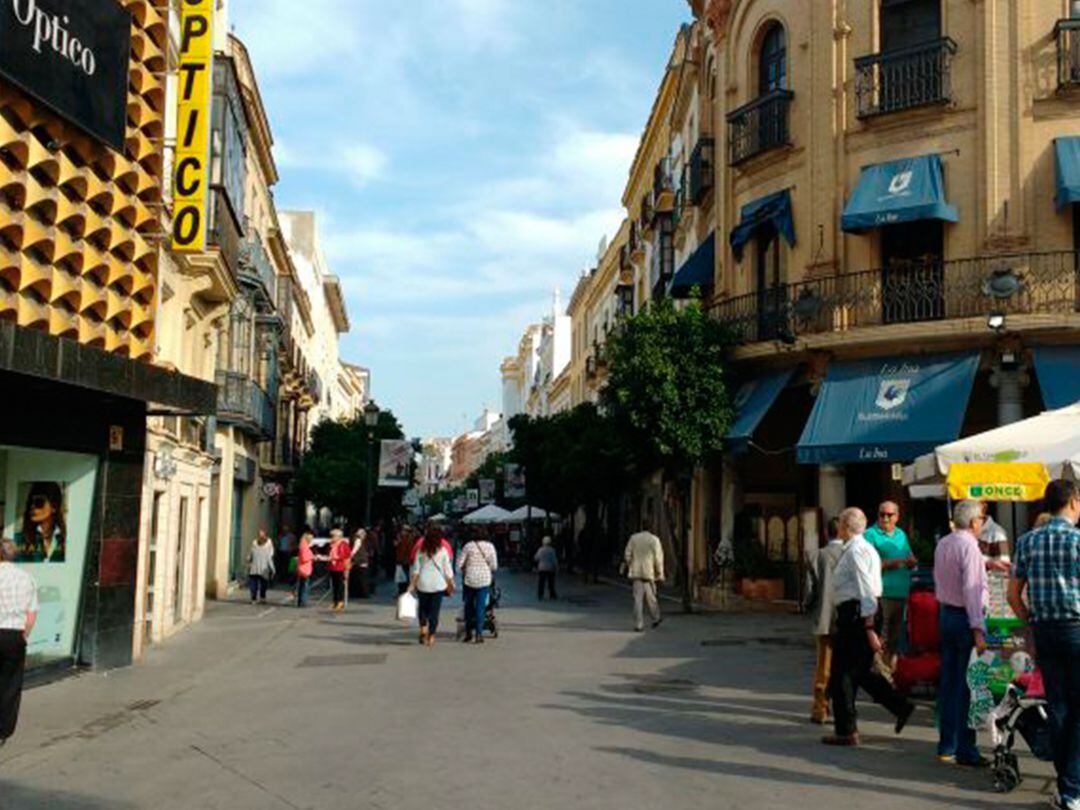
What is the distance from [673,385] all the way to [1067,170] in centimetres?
760

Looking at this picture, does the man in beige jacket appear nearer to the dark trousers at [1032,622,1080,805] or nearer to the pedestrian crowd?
the pedestrian crowd

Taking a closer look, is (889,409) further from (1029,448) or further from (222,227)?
(222,227)

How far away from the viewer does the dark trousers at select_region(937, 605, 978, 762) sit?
8.29m

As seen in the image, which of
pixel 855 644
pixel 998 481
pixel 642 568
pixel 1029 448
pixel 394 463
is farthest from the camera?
pixel 394 463

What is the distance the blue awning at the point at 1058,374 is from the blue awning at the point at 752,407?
474 cm

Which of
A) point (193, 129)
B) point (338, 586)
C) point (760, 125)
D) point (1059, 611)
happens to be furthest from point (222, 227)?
point (1059, 611)

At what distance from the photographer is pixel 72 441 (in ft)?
42.8

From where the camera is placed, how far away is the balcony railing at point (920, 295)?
18938mm

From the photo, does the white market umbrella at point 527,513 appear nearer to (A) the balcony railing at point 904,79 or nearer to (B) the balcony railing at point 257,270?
(B) the balcony railing at point 257,270

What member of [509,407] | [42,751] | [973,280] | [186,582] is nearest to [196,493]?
[186,582]

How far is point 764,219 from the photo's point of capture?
23016 mm

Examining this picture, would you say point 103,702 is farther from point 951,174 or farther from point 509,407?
point 509,407

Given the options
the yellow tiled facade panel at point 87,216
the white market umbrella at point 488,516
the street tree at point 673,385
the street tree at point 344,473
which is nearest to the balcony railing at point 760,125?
the street tree at point 673,385

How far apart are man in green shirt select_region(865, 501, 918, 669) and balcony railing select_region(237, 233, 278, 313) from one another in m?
17.3
